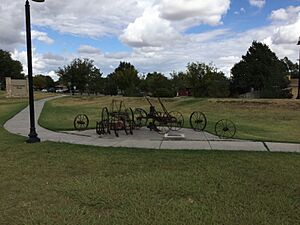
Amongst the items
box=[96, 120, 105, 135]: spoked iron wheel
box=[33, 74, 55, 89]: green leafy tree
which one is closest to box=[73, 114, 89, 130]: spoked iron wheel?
box=[96, 120, 105, 135]: spoked iron wheel

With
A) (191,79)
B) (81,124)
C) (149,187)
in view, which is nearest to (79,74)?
(191,79)

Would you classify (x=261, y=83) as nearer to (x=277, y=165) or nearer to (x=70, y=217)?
(x=277, y=165)

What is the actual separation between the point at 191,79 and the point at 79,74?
69.9 ft

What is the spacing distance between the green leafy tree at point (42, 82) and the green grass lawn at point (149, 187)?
121915mm

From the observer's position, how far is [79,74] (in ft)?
215

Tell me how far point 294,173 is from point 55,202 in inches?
172

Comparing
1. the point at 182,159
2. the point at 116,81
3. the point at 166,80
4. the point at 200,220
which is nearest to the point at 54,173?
the point at 182,159

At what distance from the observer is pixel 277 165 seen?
287 inches

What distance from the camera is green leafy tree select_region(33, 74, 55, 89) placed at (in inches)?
5054

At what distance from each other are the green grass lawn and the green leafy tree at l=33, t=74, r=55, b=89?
122m

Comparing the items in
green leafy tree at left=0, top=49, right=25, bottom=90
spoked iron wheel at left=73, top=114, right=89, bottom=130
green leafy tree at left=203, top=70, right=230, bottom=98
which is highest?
green leafy tree at left=0, top=49, right=25, bottom=90

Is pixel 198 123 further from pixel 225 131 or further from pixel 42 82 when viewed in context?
pixel 42 82

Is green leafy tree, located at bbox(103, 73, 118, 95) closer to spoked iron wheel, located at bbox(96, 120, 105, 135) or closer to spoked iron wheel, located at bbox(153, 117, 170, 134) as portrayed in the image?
spoked iron wheel, located at bbox(153, 117, 170, 134)

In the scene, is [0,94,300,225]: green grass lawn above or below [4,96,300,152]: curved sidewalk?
above
